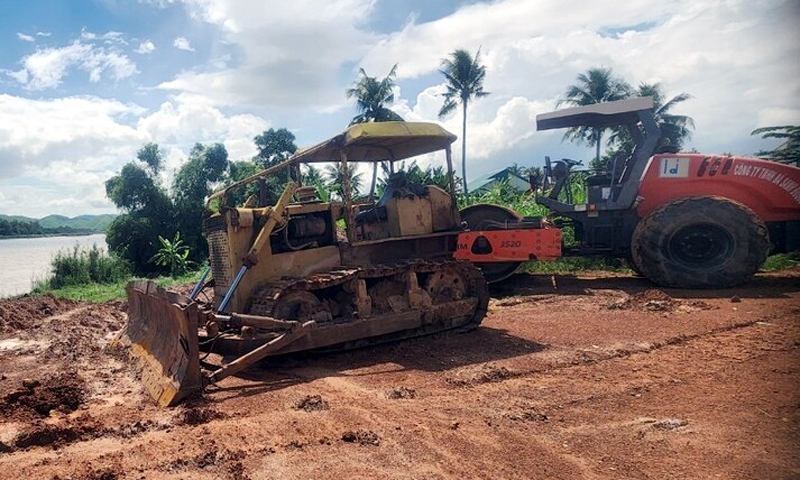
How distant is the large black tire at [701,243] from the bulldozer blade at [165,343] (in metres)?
7.21

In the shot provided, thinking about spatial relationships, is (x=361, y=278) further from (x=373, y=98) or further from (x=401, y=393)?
(x=373, y=98)

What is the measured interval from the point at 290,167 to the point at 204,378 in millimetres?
3205

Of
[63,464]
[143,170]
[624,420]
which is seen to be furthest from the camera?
[143,170]

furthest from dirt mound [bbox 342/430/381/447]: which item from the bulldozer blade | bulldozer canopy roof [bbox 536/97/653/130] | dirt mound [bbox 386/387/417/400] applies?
bulldozer canopy roof [bbox 536/97/653/130]

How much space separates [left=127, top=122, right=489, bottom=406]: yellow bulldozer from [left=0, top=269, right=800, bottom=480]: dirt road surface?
32 centimetres

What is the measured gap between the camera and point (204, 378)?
4.77m

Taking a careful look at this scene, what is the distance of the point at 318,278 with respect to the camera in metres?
6.01

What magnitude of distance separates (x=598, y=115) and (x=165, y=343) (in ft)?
26.2

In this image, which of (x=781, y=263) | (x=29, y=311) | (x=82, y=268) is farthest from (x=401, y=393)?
(x=82, y=268)

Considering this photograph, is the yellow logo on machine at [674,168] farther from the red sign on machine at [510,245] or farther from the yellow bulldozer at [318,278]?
the yellow bulldozer at [318,278]

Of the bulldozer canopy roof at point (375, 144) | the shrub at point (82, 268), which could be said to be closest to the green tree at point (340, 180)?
the bulldozer canopy roof at point (375, 144)

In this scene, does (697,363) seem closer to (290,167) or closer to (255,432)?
(255,432)

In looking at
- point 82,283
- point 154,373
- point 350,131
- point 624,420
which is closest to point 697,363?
point 624,420

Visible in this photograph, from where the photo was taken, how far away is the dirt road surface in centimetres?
317
